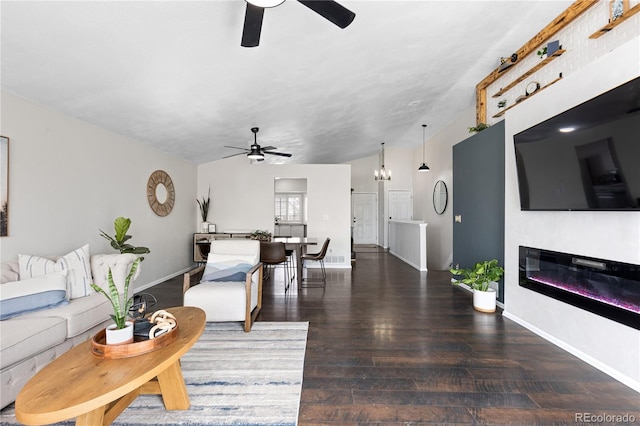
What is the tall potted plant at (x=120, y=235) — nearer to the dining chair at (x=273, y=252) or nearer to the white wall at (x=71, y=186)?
the white wall at (x=71, y=186)

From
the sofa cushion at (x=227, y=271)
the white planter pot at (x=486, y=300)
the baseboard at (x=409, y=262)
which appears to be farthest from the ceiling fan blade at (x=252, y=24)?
the baseboard at (x=409, y=262)

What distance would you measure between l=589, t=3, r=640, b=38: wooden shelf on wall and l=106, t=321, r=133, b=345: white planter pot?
4374mm

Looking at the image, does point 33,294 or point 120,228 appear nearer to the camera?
point 33,294

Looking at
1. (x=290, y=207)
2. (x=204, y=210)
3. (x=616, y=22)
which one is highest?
(x=616, y=22)

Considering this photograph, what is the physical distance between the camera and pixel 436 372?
2.27 m

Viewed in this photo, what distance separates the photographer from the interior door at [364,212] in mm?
10672

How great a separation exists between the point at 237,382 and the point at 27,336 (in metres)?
1.40

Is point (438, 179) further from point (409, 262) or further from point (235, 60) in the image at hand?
point (235, 60)

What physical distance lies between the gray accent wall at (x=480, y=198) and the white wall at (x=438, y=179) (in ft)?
4.69

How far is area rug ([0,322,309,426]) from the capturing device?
1.76 metres

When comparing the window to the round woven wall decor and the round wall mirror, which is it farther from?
the round woven wall decor

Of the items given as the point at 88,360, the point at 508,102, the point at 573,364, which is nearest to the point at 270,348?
the point at 88,360

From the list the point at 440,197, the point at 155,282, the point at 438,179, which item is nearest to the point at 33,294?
the point at 155,282

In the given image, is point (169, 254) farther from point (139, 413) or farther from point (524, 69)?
point (524, 69)
